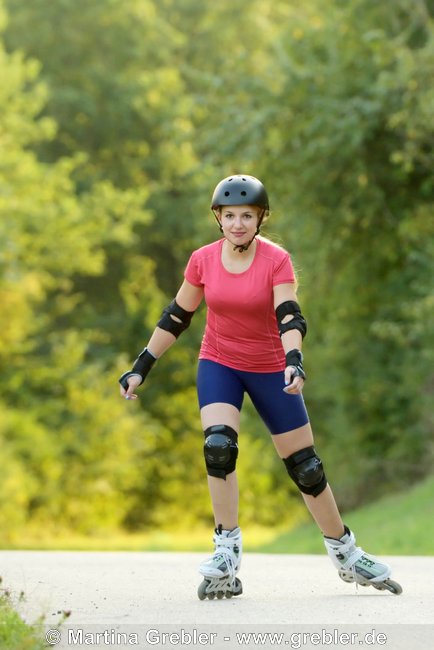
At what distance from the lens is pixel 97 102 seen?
3259 cm

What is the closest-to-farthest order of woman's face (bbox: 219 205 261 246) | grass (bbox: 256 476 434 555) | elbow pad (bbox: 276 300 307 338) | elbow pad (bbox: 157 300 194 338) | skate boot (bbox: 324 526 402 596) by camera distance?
1. elbow pad (bbox: 276 300 307 338)
2. woman's face (bbox: 219 205 261 246)
3. skate boot (bbox: 324 526 402 596)
4. elbow pad (bbox: 157 300 194 338)
5. grass (bbox: 256 476 434 555)

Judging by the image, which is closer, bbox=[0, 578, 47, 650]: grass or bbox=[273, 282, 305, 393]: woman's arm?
bbox=[0, 578, 47, 650]: grass

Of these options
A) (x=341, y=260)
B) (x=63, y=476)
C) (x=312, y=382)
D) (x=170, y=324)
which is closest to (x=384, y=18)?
(x=341, y=260)

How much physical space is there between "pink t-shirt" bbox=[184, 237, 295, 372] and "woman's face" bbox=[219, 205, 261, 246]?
4.1 inches

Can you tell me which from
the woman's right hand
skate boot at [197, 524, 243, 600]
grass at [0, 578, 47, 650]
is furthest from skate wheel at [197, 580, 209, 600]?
grass at [0, 578, 47, 650]

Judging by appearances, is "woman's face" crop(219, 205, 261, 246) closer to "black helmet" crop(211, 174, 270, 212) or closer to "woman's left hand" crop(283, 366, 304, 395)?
"black helmet" crop(211, 174, 270, 212)

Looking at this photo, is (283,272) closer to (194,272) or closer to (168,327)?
(194,272)

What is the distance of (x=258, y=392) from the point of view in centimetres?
682

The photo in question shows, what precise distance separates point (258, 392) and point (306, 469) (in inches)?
16.7

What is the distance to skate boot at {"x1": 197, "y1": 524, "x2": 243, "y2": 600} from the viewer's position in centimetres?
665

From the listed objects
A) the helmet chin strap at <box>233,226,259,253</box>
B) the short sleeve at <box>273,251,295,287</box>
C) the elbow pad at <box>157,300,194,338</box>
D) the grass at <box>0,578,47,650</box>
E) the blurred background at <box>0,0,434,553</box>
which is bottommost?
the grass at <box>0,578,47,650</box>

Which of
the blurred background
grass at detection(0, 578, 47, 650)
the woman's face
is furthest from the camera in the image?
the blurred background

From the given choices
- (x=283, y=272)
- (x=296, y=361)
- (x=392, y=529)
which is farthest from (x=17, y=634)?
(x=392, y=529)

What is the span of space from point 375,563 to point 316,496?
16.7 inches
